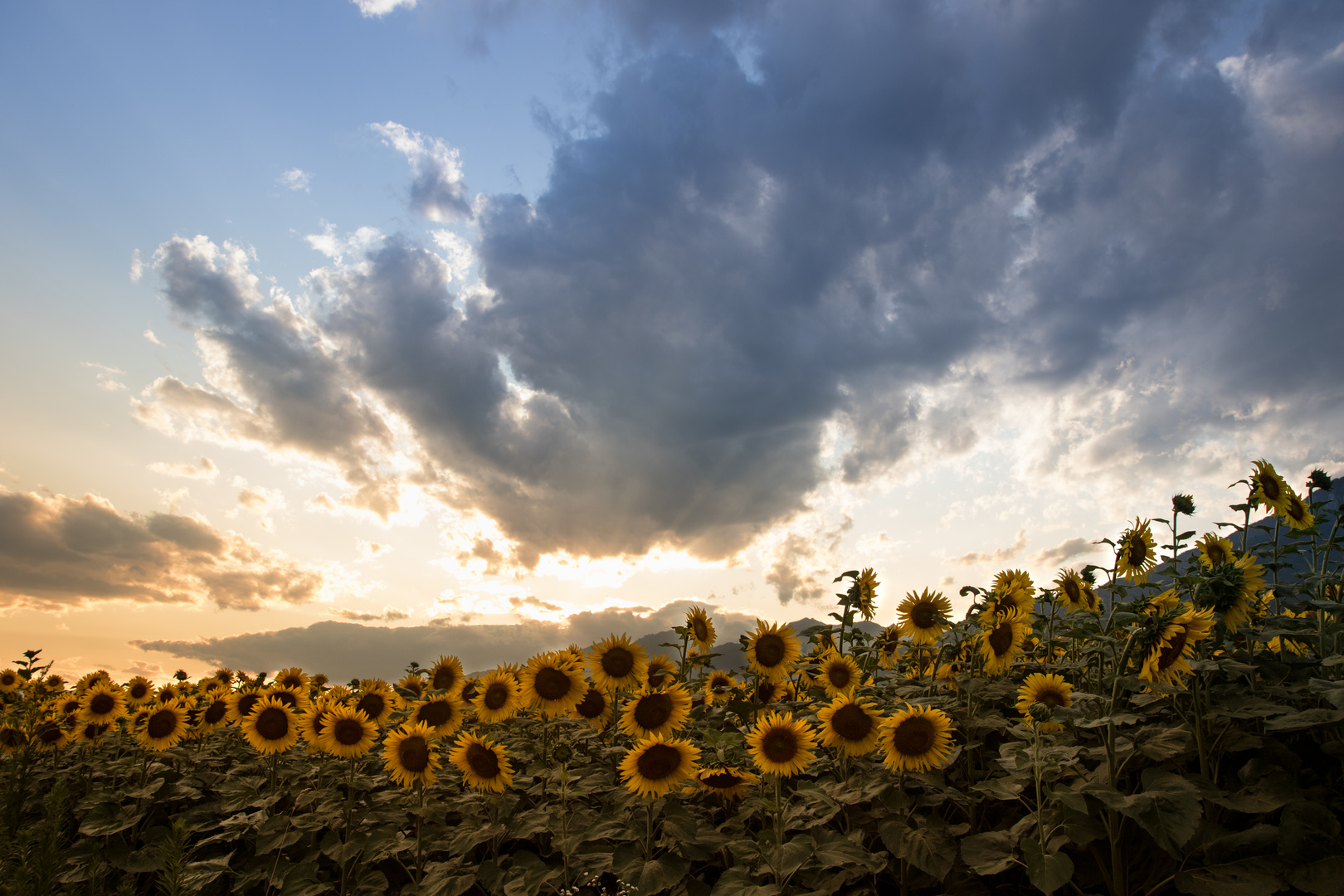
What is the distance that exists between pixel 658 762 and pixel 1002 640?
12.2ft

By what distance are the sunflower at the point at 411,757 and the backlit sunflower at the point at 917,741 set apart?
428 cm

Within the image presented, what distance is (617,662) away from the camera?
734 cm

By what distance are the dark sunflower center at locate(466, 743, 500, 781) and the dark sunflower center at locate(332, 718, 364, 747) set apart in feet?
5.33

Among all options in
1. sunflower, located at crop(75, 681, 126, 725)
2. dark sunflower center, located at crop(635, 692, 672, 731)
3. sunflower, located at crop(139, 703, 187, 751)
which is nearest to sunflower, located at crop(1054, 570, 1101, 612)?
dark sunflower center, located at crop(635, 692, 672, 731)

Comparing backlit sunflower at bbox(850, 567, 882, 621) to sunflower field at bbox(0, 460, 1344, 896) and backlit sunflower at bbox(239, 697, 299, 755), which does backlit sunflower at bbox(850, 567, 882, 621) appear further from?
backlit sunflower at bbox(239, 697, 299, 755)

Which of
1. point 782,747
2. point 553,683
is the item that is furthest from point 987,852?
point 553,683

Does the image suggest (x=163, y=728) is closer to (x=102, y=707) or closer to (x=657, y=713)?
(x=102, y=707)

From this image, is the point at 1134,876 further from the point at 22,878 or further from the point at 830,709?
the point at 22,878

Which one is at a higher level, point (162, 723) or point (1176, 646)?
point (1176, 646)

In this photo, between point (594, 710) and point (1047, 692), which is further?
point (594, 710)

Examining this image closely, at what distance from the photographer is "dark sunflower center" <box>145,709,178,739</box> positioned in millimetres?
9073

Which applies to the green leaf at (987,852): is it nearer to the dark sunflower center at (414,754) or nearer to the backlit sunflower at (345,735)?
the dark sunflower center at (414,754)

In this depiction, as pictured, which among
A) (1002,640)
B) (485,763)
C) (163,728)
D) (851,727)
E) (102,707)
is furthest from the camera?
(102,707)

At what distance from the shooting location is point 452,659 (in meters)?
9.52
